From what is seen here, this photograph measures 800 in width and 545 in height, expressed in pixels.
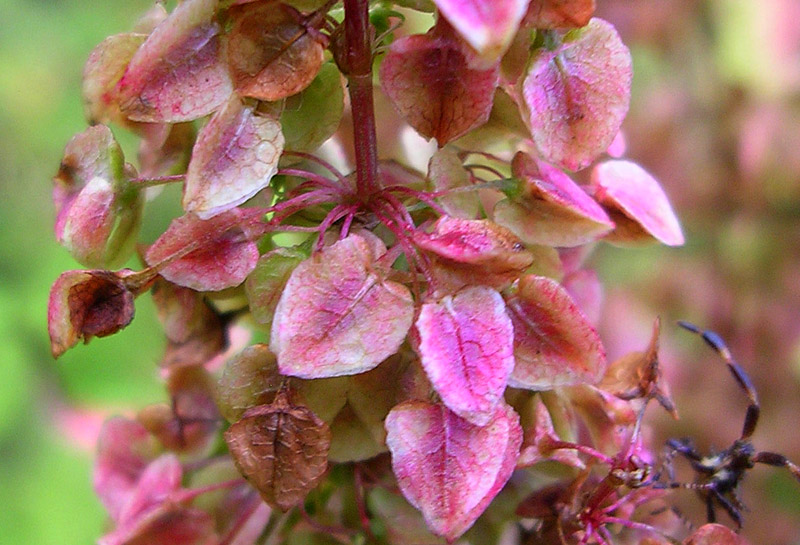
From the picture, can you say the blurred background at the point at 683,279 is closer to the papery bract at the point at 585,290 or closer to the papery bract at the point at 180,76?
the papery bract at the point at 585,290

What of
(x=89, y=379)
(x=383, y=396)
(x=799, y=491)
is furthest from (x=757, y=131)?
(x=89, y=379)

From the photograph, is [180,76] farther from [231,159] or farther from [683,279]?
[683,279]

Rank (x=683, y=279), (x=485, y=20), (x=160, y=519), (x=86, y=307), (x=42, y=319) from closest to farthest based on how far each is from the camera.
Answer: (x=485, y=20), (x=86, y=307), (x=160, y=519), (x=683, y=279), (x=42, y=319)

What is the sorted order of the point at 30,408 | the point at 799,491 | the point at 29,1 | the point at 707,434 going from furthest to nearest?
1. the point at 29,1
2. the point at 30,408
3. the point at 799,491
4. the point at 707,434

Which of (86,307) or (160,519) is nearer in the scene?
(86,307)

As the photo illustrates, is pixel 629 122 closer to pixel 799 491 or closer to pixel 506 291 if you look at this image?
pixel 799 491

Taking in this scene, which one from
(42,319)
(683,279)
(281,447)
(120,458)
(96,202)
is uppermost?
(96,202)

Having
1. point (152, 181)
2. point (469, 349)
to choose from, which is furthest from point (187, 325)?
point (469, 349)
